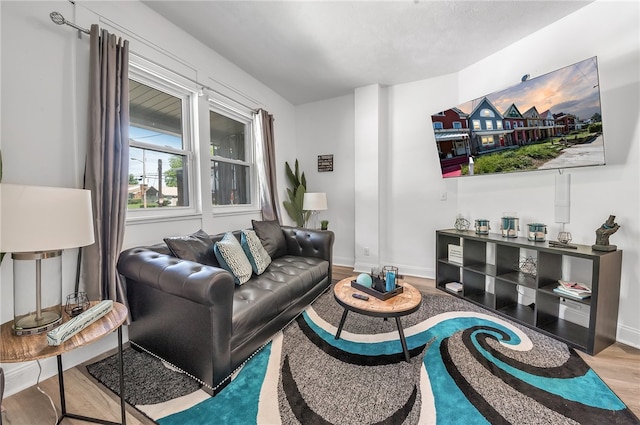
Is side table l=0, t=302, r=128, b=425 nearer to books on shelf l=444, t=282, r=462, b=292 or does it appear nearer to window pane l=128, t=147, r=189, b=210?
window pane l=128, t=147, r=189, b=210

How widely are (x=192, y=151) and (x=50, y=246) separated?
1.80m

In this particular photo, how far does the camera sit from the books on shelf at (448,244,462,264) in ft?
9.46

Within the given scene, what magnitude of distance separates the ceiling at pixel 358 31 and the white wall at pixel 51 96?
37 centimetres

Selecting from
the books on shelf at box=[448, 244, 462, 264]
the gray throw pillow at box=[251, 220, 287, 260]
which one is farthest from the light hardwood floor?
the gray throw pillow at box=[251, 220, 287, 260]

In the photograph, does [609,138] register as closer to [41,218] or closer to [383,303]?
[383,303]

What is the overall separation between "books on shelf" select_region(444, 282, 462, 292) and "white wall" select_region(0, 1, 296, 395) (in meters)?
3.05

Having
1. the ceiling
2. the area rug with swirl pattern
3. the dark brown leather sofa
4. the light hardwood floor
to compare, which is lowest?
the light hardwood floor

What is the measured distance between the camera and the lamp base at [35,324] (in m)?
1.13

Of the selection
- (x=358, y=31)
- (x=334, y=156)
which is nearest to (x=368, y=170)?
(x=334, y=156)

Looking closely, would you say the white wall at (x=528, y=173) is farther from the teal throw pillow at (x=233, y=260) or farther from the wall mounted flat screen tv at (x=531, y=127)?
the teal throw pillow at (x=233, y=260)

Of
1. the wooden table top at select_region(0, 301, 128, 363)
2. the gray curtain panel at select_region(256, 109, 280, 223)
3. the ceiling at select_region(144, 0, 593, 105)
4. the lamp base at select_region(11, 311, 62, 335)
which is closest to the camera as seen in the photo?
the wooden table top at select_region(0, 301, 128, 363)

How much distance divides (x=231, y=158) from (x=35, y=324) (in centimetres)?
241

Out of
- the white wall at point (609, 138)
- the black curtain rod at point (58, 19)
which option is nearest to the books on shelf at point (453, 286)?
the white wall at point (609, 138)

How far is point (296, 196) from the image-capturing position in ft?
12.9
